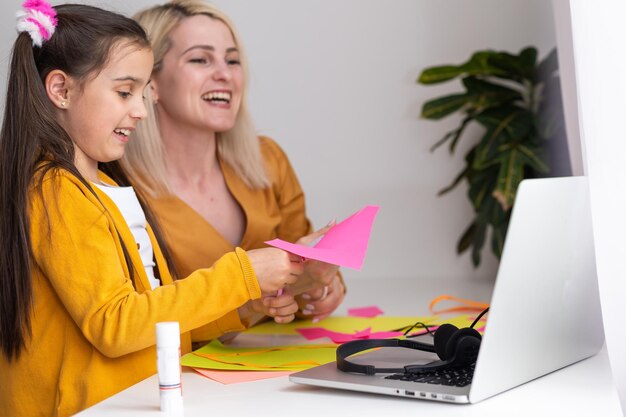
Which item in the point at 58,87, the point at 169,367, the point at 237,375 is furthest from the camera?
the point at 58,87

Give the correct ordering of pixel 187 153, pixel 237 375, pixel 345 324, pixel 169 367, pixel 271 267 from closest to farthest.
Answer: pixel 169 367 < pixel 237 375 < pixel 271 267 < pixel 345 324 < pixel 187 153

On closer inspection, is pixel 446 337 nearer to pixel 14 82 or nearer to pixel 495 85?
pixel 14 82

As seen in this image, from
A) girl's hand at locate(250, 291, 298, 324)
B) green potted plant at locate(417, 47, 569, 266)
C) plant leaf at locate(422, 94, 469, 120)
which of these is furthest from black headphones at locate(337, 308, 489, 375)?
plant leaf at locate(422, 94, 469, 120)

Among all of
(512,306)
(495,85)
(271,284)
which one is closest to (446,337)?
(512,306)

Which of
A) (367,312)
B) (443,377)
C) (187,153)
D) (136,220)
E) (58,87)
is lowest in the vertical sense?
(367,312)

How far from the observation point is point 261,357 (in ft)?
4.72

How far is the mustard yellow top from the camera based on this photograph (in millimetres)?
2129

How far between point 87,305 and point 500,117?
2.45 m

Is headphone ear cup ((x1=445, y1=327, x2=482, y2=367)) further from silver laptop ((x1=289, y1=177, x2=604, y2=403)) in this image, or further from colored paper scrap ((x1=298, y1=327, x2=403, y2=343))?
colored paper scrap ((x1=298, y1=327, x2=403, y2=343))

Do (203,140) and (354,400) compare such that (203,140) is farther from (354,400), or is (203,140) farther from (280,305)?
(354,400)

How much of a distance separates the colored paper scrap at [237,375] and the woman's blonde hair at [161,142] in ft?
2.91

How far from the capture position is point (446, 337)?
1.22 meters

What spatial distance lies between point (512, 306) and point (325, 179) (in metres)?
2.95

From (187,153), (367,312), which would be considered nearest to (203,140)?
(187,153)
